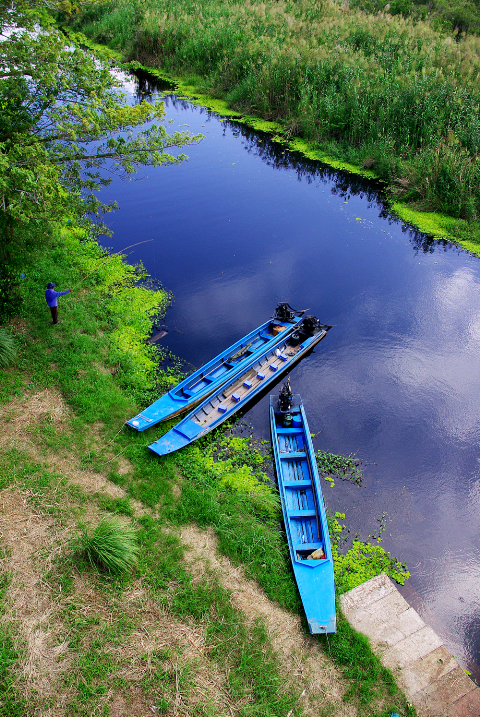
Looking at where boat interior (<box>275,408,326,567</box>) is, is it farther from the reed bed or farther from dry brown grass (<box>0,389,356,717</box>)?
the reed bed

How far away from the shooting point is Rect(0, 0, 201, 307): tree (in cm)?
940

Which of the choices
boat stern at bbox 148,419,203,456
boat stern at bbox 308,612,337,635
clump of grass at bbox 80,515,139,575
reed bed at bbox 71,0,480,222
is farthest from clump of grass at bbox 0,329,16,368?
reed bed at bbox 71,0,480,222

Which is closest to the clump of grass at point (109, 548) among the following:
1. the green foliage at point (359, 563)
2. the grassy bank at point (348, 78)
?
the green foliage at point (359, 563)

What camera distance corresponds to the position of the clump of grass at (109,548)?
7.77m

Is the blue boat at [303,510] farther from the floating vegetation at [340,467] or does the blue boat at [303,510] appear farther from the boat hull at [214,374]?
the boat hull at [214,374]

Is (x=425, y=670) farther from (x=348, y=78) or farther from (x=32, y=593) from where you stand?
(x=348, y=78)

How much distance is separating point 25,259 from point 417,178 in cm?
1834

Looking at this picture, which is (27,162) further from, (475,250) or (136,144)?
(475,250)

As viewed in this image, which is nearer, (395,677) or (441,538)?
(395,677)

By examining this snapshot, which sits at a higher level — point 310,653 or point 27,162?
Result: point 27,162

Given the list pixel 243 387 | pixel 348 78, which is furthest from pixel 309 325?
pixel 348 78

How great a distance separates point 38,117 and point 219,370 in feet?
25.5

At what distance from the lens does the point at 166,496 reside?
Answer: 9539 mm

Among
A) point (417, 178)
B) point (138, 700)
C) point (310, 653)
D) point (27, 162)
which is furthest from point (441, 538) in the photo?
point (417, 178)
